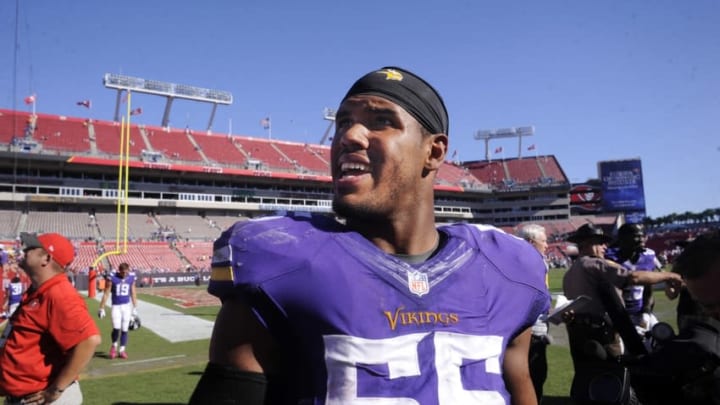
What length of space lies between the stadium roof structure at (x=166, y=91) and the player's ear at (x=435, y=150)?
178ft

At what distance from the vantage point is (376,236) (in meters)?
1.61

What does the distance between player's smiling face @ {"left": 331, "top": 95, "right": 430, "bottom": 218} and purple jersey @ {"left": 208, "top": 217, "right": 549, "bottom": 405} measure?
0.37ft

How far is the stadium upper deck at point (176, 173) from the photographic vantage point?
135ft

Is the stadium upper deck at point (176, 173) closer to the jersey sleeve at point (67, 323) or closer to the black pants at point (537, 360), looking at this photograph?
the jersey sleeve at point (67, 323)

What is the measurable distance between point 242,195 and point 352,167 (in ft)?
165

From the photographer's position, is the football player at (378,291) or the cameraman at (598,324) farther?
the cameraman at (598,324)

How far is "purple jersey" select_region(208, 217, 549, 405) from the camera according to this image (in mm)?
1314

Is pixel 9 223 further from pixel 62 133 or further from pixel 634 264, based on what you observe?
pixel 634 264

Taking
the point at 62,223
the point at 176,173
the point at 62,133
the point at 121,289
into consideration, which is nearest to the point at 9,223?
the point at 62,223

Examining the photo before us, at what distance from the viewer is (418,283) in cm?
149

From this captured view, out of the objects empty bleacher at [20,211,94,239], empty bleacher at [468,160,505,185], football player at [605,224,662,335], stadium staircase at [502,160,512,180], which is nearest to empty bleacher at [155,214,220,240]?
empty bleacher at [20,211,94,239]

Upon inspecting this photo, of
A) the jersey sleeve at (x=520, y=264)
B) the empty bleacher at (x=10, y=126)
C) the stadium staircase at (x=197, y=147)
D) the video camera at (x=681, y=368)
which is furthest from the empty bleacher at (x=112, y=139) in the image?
the video camera at (x=681, y=368)

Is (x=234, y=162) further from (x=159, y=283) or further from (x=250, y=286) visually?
(x=250, y=286)

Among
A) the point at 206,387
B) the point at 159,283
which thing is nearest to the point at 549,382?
the point at 206,387
